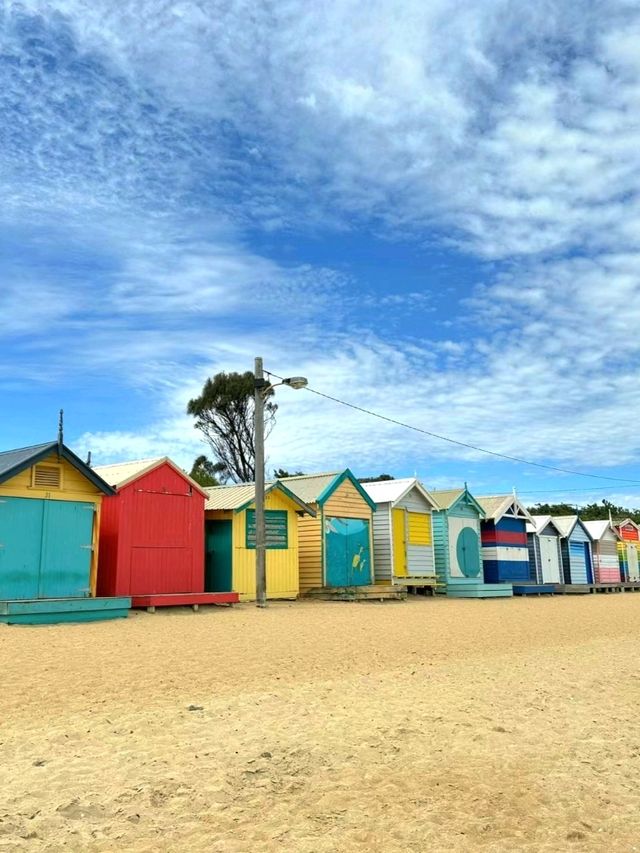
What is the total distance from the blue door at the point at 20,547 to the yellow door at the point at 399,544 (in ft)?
42.9

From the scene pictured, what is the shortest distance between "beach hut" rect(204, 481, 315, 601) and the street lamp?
39.1 inches

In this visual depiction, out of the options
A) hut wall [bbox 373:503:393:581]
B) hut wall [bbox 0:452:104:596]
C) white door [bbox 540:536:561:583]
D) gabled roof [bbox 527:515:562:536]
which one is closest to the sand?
hut wall [bbox 0:452:104:596]

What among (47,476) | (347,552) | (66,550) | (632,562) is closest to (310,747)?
(66,550)

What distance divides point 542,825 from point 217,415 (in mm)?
39605

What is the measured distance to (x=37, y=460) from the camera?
14914mm

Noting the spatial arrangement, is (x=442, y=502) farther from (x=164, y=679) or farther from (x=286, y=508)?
(x=164, y=679)

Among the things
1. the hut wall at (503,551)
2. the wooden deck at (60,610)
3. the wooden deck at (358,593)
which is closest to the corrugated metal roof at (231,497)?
the wooden deck at (358,593)

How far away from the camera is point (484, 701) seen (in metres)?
8.09

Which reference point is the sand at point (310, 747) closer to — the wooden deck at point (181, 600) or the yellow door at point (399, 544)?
the wooden deck at point (181, 600)

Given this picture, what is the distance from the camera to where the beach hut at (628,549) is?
46.4 metres

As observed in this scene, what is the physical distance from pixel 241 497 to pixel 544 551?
69.6ft

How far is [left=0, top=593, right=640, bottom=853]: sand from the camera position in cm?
470

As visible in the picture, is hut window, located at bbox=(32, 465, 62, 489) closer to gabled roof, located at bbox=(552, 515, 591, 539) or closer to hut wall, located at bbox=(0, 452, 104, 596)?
hut wall, located at bbox=(0, 452, 104, 596)

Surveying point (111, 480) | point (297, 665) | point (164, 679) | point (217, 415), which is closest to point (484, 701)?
point (297, 665)
